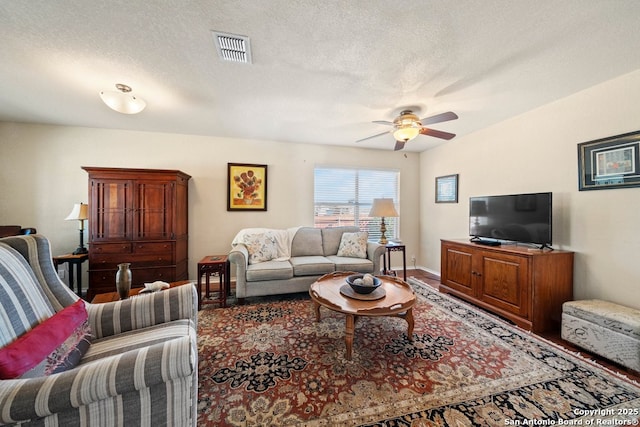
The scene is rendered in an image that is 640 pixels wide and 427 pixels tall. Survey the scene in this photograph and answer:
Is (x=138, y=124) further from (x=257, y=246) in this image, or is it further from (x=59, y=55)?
(x=257, y=246)

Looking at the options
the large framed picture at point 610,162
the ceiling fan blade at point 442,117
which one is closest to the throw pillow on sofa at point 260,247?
the ceiling fan blade at point 442,117

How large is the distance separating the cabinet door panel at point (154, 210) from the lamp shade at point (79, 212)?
2.29 ft

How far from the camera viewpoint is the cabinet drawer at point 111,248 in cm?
301

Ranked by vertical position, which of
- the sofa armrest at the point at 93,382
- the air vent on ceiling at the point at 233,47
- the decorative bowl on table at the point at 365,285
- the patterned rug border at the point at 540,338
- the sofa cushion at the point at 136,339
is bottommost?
the patterned rug border at the point at 540,338

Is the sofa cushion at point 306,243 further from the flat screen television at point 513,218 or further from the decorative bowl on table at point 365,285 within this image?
the flat screen television at point 513,218

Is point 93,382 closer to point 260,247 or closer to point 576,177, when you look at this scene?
point 260,247

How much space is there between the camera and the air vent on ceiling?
1650 millimetres

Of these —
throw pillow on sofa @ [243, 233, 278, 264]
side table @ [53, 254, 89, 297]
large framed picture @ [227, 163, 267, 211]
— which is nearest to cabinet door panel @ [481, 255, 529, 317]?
throw pillow on sofa @ [243, 233, 278, 264]

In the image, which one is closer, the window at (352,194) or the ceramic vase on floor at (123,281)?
the ceramic vase on floor at (123,281)

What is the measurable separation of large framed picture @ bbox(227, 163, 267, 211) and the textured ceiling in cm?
111

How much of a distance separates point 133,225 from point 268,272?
1910mm

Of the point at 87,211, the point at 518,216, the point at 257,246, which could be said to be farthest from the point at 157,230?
the point at 518,216

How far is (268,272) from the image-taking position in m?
2.96

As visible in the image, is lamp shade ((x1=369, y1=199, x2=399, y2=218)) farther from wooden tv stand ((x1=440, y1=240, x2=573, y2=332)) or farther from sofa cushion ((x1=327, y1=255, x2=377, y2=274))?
wooden tv stand ((x1=440, y1=240, x2=573, y2=332))
